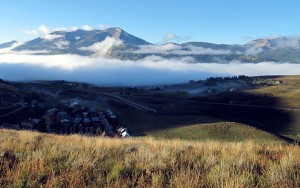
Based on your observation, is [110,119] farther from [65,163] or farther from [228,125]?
[65,163]

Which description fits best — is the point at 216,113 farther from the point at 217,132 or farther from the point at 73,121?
the point at 217,132

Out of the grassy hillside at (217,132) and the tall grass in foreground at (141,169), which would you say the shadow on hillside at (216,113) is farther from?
the tall grass in foreground at (141,169)

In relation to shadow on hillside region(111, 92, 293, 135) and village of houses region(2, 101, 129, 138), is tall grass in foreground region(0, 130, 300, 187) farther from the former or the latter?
village of houses region(2, 101, 129, 138)

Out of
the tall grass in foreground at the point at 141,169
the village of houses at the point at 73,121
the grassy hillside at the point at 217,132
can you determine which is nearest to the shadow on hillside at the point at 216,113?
the village of houses at the point at 73,121

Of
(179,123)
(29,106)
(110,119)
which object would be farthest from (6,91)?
(179,123)

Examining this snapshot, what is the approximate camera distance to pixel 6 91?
556ft

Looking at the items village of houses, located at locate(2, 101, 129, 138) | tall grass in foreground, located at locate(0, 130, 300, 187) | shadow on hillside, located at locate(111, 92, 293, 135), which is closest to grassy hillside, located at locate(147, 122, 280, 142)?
shadow on hillside, located at locate(111, 92, 293, 135)

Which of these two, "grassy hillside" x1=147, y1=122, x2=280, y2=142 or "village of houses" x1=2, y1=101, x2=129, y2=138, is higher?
"grassy hillside" x1=147, y1=122, x2=280, y2=142

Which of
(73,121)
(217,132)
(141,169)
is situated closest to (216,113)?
(73,121)

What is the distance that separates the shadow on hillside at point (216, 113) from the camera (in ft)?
363

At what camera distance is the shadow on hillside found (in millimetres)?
110688

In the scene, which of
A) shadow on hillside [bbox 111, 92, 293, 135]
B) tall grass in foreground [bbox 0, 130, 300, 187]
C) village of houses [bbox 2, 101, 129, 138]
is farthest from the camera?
shadow on hillside [bbox 111, 92, 293, 135]

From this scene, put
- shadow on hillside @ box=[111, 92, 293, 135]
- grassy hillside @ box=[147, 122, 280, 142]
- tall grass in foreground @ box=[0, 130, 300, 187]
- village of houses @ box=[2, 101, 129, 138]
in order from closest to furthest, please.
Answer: tall grass in foreground @ box=[0, 130, 300, 187] → grassy hillside @ box=[147, 122, 280, 142] → village of houses @ box=[2, 101, 129, 138] → shadow on hillside @ box=[111, 92, 293, 135]

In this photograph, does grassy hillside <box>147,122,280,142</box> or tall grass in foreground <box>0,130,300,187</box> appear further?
grassy hillside <box>147,122,280,142</box>
